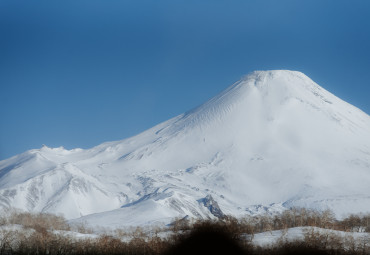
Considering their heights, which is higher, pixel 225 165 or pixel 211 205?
pixel 225 165

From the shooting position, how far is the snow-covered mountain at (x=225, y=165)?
70250 mm

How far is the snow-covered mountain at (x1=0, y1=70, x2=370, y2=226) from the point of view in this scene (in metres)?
70.2

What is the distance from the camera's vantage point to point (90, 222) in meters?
53.5

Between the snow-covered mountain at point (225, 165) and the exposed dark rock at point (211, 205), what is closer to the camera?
the exposed dark rock at point (211, 205)

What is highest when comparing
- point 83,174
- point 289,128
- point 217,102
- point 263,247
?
point 217,102

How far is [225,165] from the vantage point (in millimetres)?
87750

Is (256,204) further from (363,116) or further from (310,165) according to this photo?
(363,116)

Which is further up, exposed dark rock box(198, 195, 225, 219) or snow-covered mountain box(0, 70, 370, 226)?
snow-covered mountain box(0, 70, 370, 226)

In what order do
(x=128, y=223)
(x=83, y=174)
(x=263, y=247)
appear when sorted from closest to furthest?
1. (x=263, y=247)
2. (x=128, y=223)
3. (x=83, y=174)

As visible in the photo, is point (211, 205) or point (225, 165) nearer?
point (211, 205)

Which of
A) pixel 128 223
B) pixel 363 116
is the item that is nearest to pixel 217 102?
pixel 363 116

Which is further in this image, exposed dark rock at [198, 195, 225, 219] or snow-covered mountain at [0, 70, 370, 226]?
snow-covered mountain at [0, 70, 370, 226]

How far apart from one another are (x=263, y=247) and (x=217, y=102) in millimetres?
85406

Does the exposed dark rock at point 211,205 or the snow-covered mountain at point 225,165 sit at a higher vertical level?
the snow-covered mountain at point 225,165
